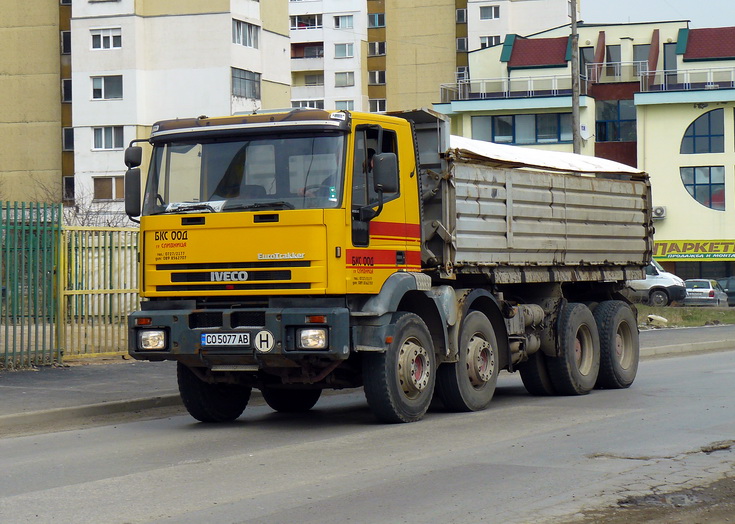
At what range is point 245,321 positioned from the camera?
38.3 feet

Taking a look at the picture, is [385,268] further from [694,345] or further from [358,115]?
[694,345]

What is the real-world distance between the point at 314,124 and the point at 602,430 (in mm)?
3932

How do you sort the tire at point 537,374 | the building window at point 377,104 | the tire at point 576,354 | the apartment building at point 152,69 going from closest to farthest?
the tire at point 576,354
the tire at point 537,374
the apartment building at point 152,69
the building window at point 377,104

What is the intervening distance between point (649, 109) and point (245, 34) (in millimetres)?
21235

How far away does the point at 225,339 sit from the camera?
11648 millimetres

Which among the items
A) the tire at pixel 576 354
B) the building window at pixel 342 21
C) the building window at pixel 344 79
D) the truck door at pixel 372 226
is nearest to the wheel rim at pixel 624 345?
the tire at pixel 576 354

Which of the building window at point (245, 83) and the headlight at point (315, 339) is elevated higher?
the building window at point (245, 83)

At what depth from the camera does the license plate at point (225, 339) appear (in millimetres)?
11562

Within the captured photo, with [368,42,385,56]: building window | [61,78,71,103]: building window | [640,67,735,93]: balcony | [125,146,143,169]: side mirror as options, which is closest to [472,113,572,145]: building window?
[640,67,735,93]: balcony

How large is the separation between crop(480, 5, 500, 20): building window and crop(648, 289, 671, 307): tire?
40964mm

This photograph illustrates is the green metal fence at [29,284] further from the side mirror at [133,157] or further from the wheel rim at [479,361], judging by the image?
the wheel rim at [479,361]

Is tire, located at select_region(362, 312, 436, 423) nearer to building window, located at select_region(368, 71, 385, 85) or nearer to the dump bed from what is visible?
the dump bed

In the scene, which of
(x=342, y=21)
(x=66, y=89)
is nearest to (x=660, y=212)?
(x=66, y=89)

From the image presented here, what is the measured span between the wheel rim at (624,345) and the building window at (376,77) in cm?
7461
